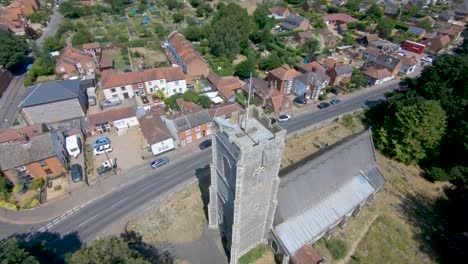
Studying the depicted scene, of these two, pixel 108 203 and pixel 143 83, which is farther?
pixel 143 83

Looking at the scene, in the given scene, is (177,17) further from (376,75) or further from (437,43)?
(437,43)

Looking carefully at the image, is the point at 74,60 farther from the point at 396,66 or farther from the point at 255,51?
the point at 396,66

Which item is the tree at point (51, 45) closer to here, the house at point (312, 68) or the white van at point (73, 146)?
the white van at point (73, 146)

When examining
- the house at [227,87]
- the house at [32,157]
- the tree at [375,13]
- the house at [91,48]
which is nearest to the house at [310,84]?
the house at [227,87]

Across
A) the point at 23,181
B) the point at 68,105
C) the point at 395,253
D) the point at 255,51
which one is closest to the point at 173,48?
the point at 255,51

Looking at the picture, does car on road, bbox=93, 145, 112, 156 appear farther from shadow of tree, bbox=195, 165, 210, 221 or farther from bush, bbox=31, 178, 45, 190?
shadow of tree, bbox=195, 165, 210, 221

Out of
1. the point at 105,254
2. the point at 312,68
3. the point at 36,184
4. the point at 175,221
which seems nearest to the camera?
the point at 105,254

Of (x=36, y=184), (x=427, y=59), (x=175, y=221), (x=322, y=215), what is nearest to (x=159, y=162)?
(x=175, y=221)

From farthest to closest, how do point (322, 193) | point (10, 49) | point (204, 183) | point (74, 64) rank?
point (74, 64) → point (10, 49) → point (204, 183) → point (322, 193)

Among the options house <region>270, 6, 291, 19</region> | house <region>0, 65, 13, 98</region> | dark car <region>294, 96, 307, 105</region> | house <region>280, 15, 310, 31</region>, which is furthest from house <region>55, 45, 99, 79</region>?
house <region>270, 6, 291, 19</region>
